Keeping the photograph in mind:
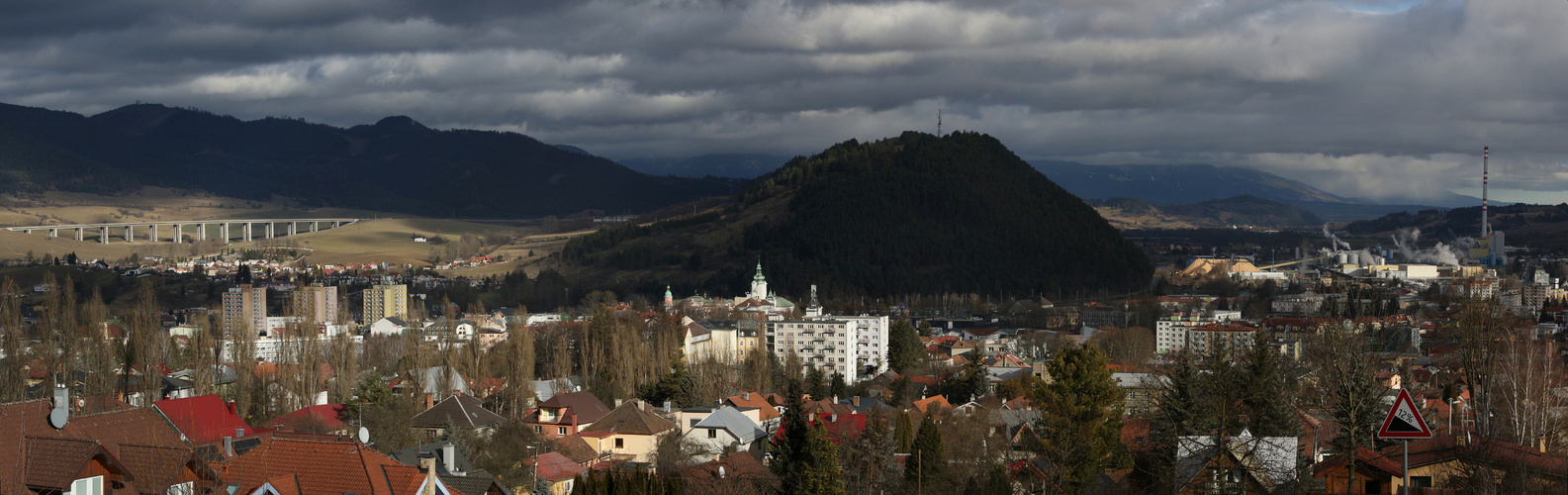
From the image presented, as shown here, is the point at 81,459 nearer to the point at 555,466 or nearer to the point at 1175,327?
the point at 555,466

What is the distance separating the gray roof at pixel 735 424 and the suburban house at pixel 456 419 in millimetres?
7232

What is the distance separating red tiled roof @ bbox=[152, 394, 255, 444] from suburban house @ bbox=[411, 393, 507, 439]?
6880mm

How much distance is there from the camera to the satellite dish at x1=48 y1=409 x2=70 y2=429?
2358 cm

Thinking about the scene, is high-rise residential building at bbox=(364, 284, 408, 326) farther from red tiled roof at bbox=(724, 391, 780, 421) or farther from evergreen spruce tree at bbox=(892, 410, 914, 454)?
evergreen spruce tree at bbox=(892, 410, 914, 454)

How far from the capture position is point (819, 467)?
99.3 ft

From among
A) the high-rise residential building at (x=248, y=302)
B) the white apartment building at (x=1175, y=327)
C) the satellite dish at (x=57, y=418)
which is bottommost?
the white apartment building at (x=1175, y=327)

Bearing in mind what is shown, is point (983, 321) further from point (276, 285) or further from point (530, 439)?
point (530, 439)

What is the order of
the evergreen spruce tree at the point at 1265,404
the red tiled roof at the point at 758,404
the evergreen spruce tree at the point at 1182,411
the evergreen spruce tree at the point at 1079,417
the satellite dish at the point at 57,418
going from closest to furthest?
the satellite dish at the point at 57,418 → the evergreen spruce tree at the point at 1265,404 → the evergreen spruce tree at the point at 1182,411 → the evergreen spruce tree at the point at 1079,417 → the red tiled roof at the point at 758,404

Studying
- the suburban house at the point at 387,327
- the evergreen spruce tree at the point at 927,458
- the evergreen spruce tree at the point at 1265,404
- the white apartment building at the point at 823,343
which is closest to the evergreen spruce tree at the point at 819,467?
the evergreen spruce tree at the point at 927,458

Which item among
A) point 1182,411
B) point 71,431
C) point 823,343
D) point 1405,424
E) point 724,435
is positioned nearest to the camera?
point 1405,424

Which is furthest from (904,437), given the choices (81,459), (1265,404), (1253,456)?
(81,459)

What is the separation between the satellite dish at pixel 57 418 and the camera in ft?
77.4

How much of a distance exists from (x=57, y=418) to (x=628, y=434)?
80.7ft

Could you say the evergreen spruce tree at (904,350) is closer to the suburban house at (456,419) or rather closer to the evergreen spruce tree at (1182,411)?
the suburban house at (456,419)
